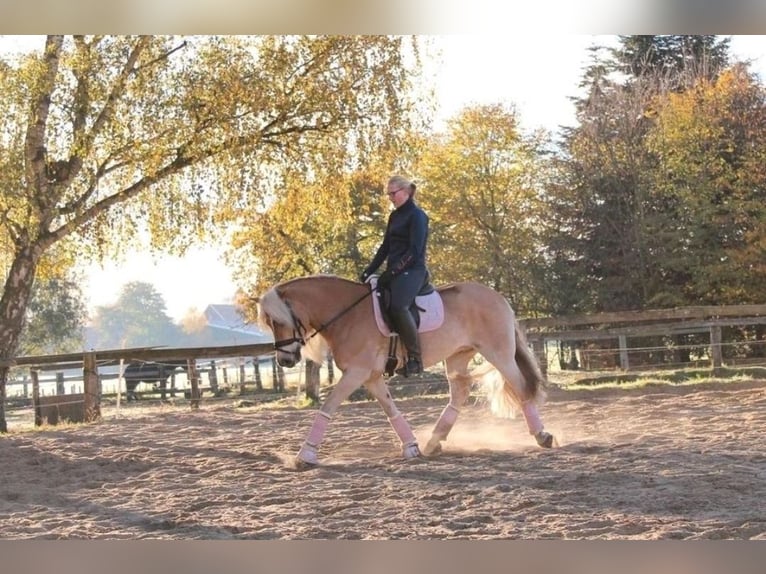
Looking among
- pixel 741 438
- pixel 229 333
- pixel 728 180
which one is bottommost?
pixel 741 438

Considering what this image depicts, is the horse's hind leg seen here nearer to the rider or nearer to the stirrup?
the stirrup

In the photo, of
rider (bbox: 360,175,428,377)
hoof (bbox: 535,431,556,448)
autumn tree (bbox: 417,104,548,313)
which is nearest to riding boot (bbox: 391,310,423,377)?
rider (bbox: 360,175,428,377)

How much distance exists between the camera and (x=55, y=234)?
7695 mm

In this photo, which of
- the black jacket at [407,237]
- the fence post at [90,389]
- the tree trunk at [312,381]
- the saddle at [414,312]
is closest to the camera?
the black jacket at [407,237]

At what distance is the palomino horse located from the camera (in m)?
4.57

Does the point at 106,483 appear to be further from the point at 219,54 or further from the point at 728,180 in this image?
the point at 728,180

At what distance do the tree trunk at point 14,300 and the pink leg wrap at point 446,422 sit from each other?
4.29 m

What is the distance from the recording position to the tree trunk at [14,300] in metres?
7.75

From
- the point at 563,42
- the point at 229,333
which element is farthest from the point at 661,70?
the point at 229,333

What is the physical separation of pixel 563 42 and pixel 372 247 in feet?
16.6

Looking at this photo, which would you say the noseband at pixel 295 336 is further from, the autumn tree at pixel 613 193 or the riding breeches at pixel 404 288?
the autumn tree at pixel 613 193

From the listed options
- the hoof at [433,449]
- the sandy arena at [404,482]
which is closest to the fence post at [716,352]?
the sandy arena at [404,482]

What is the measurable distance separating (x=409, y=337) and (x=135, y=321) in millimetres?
17169

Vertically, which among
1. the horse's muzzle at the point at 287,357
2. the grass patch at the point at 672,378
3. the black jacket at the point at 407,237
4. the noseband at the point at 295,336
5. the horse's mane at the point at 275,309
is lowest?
the grass patch at the point at 672,378
